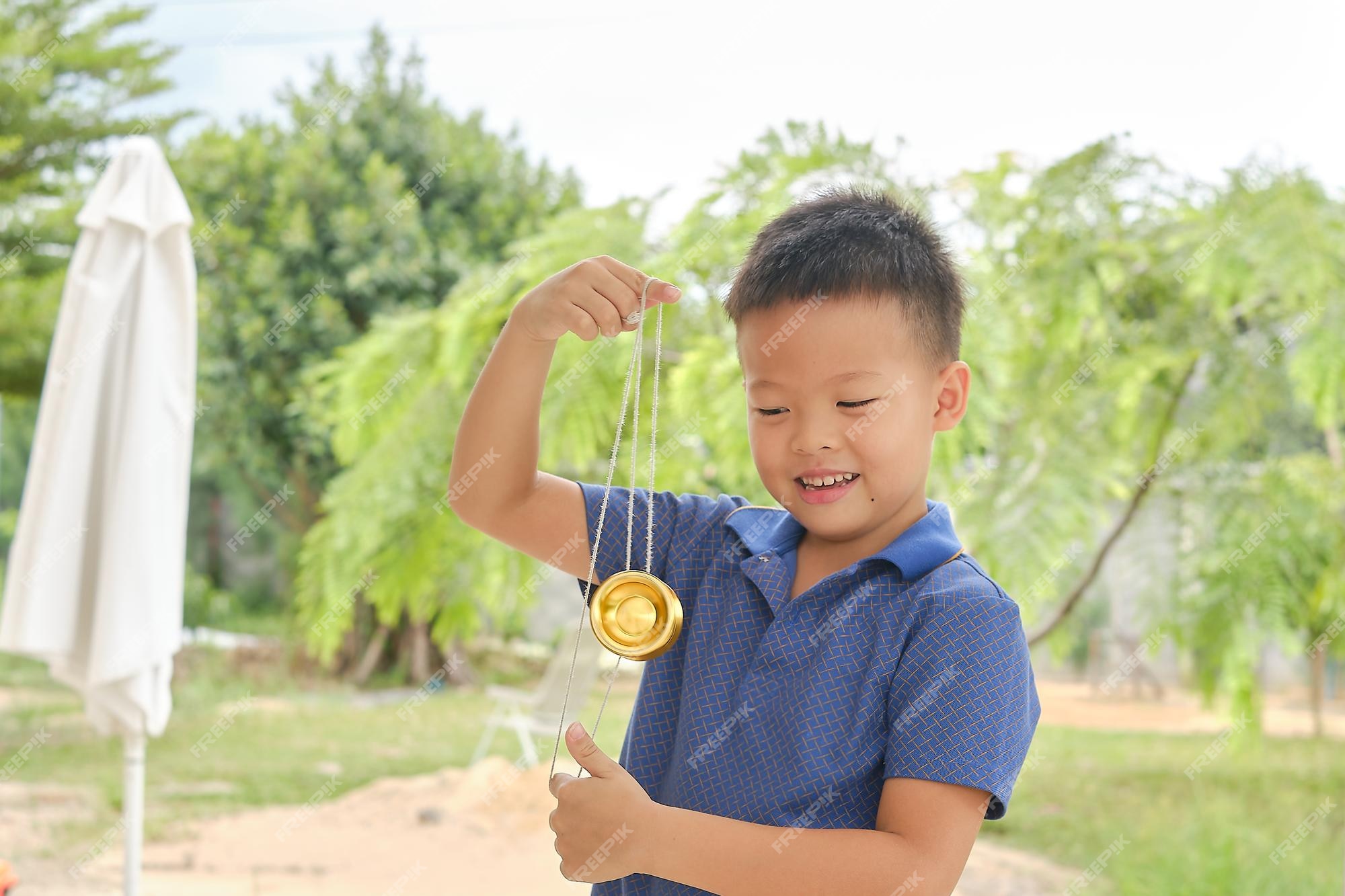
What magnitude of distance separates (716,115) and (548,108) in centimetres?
437

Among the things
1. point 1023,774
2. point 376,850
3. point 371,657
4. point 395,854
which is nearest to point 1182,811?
point 1023,774

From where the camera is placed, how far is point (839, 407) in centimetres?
114

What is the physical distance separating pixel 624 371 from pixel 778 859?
2440 millimetres

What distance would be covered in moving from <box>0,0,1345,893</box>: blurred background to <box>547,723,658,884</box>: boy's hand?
183 centimetres

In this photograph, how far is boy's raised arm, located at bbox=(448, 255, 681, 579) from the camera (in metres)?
1.21

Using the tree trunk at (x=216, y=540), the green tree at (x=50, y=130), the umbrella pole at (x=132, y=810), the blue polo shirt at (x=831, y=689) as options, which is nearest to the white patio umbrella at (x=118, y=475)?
the umbrella pole at (x=132, y=810)

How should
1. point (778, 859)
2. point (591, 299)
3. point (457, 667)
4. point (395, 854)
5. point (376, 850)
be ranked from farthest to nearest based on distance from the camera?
point (457, 667), point (376, 850), point (395, 854), point (591, 299), point (778, 859)

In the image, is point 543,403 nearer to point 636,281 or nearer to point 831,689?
point 636,281

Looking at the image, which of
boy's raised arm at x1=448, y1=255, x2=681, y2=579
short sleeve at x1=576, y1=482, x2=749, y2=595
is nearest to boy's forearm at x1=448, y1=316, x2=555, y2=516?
boy's raised arm at x1=448, y1=255, x2=681, y2=579

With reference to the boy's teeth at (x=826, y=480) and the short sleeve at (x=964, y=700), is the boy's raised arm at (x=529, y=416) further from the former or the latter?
the short sleeve at (x=964, y=700)

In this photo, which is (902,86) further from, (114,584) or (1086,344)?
(114,584)

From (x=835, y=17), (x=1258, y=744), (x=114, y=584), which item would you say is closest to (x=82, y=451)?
(x=114, y=584)

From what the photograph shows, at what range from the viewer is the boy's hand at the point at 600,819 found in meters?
1.01

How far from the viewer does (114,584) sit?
3.57 metres
